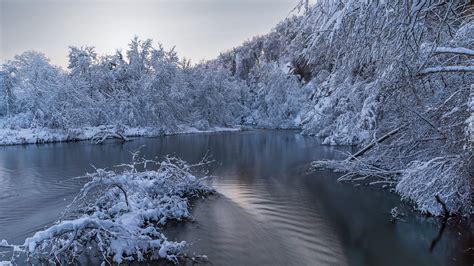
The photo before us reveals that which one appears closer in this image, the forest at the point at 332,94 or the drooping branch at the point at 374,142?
the forest at the point at 332,94

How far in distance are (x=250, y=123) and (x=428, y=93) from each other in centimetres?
5340

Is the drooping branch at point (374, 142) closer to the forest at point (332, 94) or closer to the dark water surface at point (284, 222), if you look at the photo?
the forest at point (332, 94)

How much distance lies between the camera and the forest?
6684 millimetres

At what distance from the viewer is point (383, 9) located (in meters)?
5.86

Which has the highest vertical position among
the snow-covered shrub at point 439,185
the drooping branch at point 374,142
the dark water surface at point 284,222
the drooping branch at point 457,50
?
the drooping branch at point 457,50

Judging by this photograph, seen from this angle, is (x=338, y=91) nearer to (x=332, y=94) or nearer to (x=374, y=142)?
(x=332, y=94)

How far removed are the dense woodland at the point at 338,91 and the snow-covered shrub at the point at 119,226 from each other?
5380 millimetres

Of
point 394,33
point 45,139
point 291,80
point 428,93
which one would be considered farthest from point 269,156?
point 291,80

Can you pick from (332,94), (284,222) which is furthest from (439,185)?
(332,94)

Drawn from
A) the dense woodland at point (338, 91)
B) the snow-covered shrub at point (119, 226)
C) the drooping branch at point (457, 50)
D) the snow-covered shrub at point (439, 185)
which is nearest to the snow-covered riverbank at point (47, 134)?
the dense woodland at point (338, 91)

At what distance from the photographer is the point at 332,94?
25516 millimetres

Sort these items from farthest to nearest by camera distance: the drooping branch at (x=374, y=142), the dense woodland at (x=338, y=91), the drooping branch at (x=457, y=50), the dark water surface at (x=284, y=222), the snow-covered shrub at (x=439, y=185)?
the drooping branch at (x=374, y=142), the snow-covered shrub at (x=439, y=185), the dark water surface at (x=284, y=222), the dense woodland at (x=338, y=91), the drooping branch at (x=457, y=50)

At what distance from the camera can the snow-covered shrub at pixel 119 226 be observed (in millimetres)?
5961

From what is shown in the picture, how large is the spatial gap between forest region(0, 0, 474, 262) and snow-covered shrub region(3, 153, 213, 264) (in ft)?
17.7
